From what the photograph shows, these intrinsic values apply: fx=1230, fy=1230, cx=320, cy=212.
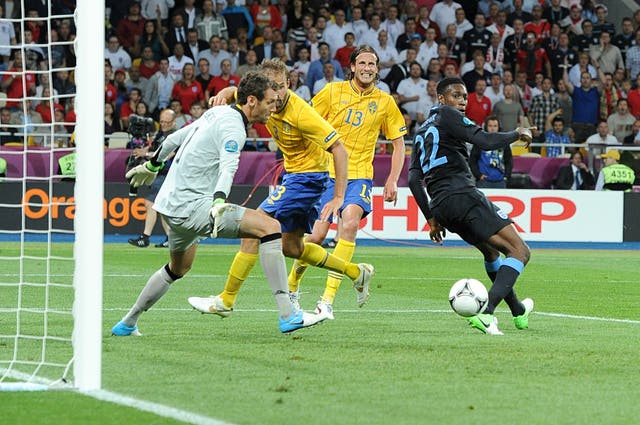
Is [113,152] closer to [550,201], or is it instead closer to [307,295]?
[550,201]

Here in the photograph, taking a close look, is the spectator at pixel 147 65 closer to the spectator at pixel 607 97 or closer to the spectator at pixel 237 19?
the spectator at pixel 237 19

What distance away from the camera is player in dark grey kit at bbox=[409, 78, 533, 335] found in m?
9.32

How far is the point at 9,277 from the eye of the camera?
1434 cm

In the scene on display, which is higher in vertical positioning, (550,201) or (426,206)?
(426,206)

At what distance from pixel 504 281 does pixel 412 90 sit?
16.3m

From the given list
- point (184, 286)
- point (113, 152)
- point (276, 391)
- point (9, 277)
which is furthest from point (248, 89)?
point (113, 152)

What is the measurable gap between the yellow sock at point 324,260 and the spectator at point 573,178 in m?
14.1

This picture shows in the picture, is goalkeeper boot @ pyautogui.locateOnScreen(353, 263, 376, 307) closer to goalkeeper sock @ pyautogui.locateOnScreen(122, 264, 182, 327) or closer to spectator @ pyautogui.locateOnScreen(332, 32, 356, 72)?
goalkeeper sock @ pyautogui.locateOnScreen(122, 264, 182, 327)

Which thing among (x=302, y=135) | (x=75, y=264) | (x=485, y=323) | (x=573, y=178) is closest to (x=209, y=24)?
(x=573, y=178)

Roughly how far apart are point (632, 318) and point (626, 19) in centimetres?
1860

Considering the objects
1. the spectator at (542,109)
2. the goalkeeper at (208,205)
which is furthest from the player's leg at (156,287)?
the spectator at (542,109)

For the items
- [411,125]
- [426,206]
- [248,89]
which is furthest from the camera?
[411,125]

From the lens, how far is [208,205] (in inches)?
336

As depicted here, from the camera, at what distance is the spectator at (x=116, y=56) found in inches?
982
